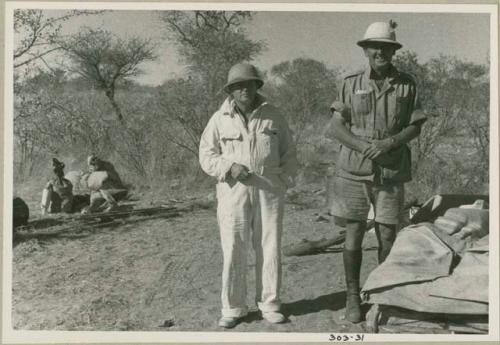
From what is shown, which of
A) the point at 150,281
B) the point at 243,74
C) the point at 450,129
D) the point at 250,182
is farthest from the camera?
the point at 450,129

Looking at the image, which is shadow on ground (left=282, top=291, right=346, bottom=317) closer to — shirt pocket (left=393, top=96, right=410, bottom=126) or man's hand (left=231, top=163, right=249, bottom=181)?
man's hand (left=231, top=163, right=249, bottom=181)

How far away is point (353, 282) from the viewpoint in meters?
5.04

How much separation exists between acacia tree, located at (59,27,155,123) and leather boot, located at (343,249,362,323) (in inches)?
137

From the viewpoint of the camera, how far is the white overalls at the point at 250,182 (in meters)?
4.79

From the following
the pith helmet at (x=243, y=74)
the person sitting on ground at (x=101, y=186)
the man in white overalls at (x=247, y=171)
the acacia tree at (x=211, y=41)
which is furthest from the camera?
the person sitting on ground at (x=101, y=186)

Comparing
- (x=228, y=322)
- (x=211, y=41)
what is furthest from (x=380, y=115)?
(x=211, y=41)

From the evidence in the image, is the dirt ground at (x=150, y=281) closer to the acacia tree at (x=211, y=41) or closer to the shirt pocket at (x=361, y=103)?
the shirt pocket at (x=361, y=103)

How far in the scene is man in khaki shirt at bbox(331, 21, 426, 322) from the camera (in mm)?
4844

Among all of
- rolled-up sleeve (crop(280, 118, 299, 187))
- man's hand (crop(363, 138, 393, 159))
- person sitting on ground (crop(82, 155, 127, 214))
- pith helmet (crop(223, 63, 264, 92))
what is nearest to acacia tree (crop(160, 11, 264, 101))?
person sitting on ground (crop(82, 155, 127, 214))

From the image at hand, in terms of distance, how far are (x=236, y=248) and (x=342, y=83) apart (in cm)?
159

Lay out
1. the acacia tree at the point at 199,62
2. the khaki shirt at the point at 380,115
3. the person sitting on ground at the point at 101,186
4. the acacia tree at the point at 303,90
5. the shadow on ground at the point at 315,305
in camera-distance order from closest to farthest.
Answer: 1. the khaki shirt at the point at 380,115
2. the shadow on ground at the point at 315,305
3. the acacia tree at the point at 199,62
4. the person sitting on ground at the point at 101,186
5. the acacia tree at the point at 303,90

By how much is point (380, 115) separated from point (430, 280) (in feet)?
4.39

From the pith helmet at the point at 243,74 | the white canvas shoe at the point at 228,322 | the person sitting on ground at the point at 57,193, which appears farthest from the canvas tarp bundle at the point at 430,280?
the person sitting on ground at the point at 57,193

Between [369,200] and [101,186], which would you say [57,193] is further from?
[369,200]
